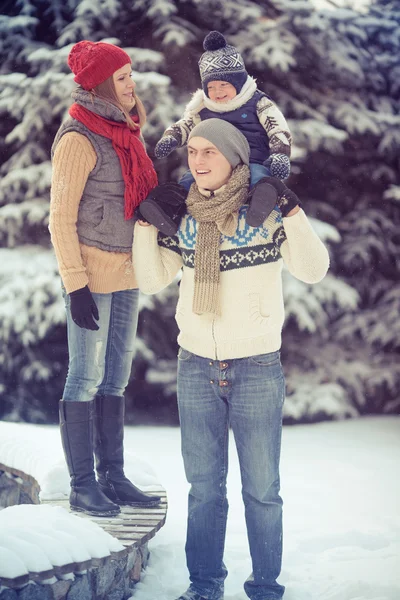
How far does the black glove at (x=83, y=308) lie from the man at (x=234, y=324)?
309 mm

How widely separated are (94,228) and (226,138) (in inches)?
29.4

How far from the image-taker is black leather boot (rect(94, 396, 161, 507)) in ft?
12.1

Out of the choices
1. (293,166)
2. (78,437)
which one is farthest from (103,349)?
(293,166)

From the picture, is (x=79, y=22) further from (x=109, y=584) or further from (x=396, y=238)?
(x=109, y=584)

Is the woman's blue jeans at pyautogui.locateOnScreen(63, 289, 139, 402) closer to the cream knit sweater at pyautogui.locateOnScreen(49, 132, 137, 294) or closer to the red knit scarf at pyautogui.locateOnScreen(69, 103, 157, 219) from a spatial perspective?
the cream knit sweater at pyautogui.locateOnScreen(49, 132, 137, 294)

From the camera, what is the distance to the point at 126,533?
10.8 ft

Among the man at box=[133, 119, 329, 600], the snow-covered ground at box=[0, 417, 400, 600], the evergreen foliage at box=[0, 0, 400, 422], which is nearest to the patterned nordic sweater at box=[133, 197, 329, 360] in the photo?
the man at box=[133, 119, 329, 600]

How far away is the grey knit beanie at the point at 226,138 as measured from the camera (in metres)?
2.95

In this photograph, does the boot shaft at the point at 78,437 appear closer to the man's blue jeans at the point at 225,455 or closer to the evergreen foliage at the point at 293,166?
the man's blue jeans at the point at 225,455

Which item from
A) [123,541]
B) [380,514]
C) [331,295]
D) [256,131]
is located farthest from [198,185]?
[331,295]

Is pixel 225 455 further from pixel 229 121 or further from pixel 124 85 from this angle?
pixel 124 85

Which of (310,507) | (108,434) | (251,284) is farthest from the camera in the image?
(310,507)

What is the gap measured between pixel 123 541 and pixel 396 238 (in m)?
4.79

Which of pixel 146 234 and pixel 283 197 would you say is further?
pixel 146 234
